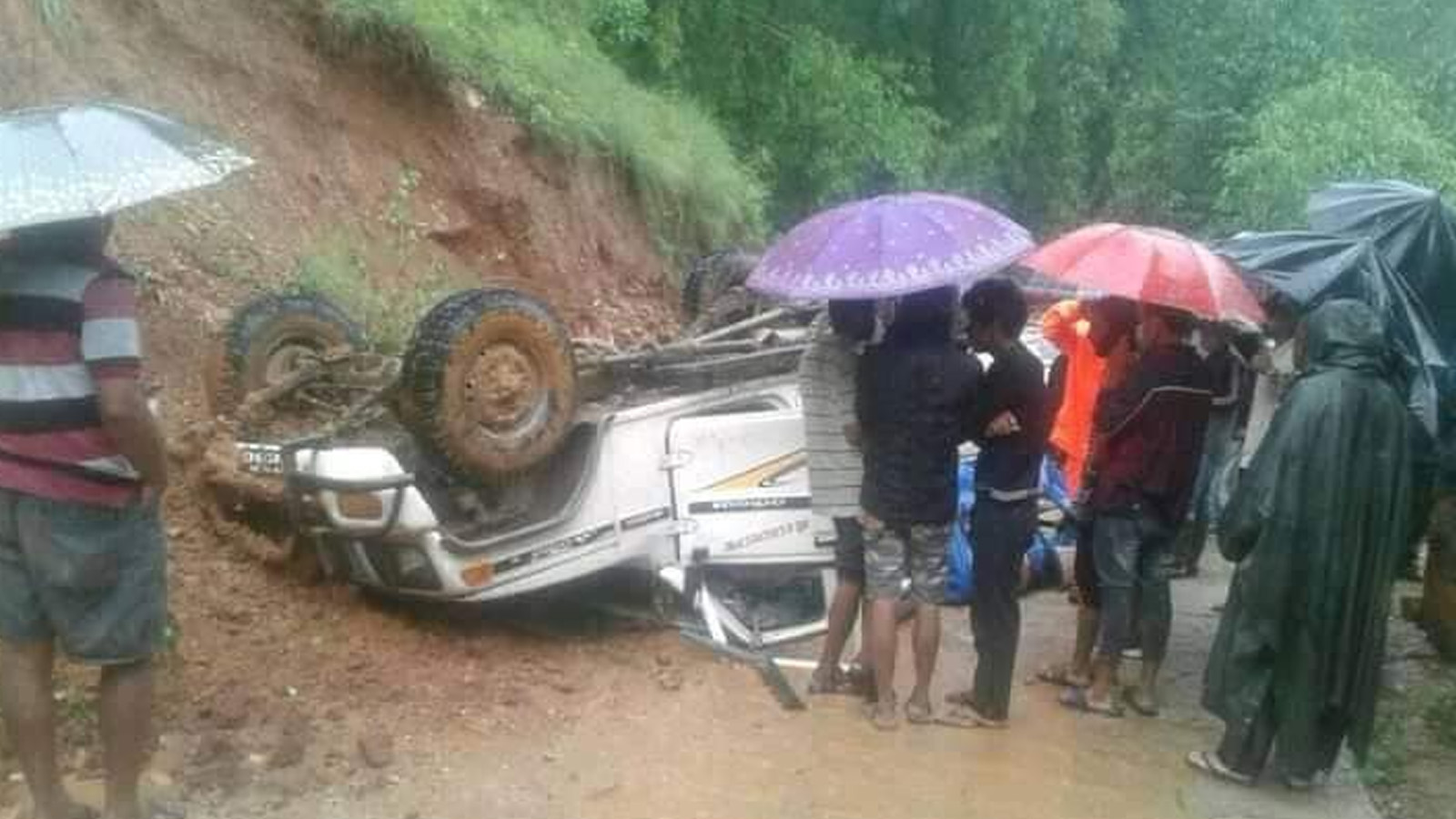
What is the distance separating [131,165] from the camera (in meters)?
3.93

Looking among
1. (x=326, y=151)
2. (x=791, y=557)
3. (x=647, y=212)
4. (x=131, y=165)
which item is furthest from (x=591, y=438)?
(x=647, y=212)

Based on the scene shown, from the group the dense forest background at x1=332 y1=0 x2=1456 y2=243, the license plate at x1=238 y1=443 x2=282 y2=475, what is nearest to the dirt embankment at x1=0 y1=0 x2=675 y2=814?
the license plate at x1=238 y1=443 x2=282 y2=475

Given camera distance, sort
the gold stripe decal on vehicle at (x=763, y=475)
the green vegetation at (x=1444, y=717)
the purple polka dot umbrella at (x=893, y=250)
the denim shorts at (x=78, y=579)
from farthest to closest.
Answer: the gold stripe decal on vehicle at (x=763, y=475)
the green vegetation at (x=1444, y=717)
the purple polka dot umbrella at (x=893, y=250)
the denim shorts at (x=78, y=579)

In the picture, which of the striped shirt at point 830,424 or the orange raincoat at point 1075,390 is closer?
the striped shirt at point 830,424

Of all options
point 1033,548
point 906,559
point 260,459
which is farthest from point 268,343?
point 1033,548

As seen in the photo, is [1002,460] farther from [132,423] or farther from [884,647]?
[132,423]

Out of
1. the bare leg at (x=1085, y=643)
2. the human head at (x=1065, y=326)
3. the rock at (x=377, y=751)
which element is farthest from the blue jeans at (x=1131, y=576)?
the rock at (x=377, y=751)

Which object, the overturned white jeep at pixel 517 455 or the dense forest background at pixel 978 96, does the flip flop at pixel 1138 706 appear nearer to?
the overturned white jeep at pixel 517 455

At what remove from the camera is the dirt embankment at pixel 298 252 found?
17.5 feet

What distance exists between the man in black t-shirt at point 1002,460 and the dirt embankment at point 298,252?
168 cm

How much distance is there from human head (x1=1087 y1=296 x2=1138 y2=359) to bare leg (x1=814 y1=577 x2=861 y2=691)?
1.45 metres

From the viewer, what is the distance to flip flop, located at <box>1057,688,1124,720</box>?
6230 millimetres

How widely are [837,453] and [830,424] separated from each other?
0.39ft

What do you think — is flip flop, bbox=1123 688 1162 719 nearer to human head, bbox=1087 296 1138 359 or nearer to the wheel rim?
human head, bbox=1087 296 1138 359
